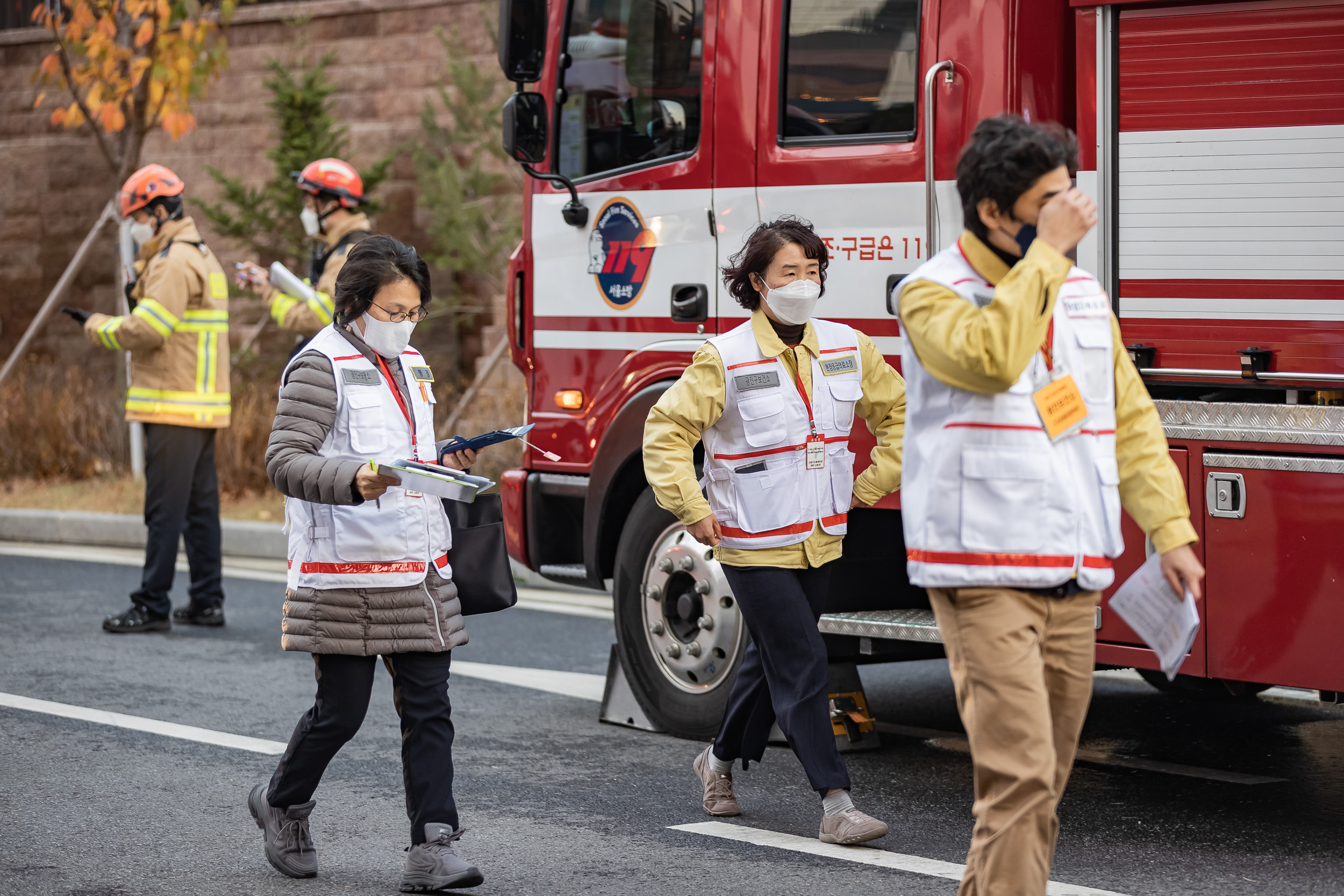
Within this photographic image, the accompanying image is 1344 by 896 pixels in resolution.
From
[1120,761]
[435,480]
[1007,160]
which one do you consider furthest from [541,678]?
[1007,160]

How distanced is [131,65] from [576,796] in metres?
8.66

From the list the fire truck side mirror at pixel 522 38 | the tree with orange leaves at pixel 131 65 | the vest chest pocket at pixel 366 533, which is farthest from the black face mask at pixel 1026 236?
the tree with orange leaves at pixel 131 65

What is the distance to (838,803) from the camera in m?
4.89

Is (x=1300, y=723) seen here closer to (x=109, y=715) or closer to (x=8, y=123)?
(x=109, y=715)

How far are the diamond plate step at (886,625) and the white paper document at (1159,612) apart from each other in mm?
1814

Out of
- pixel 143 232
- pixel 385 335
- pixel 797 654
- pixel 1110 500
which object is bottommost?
pixel 797 654

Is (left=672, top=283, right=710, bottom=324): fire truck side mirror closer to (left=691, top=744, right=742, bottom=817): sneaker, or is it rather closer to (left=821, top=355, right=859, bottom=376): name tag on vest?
(left=821, top=355, right=859, bottom=376): name tag on vest

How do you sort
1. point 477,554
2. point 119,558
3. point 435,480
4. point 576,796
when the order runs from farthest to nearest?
point 119,558 → point 576,796 → point 477,554 → point 435,480

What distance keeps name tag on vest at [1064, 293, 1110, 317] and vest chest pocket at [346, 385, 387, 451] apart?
179 centimetres

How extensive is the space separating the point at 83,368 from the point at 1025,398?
14.5 meters

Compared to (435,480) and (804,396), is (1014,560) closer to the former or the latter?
(435,480)

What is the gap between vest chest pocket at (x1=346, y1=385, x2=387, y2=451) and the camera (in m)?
4.38

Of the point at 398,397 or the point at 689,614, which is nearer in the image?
the point at 398,397

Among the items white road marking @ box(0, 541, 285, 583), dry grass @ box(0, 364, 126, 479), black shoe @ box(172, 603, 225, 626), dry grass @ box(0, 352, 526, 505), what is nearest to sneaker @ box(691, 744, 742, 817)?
black shoe @ box(172, 603, 225, 626)
